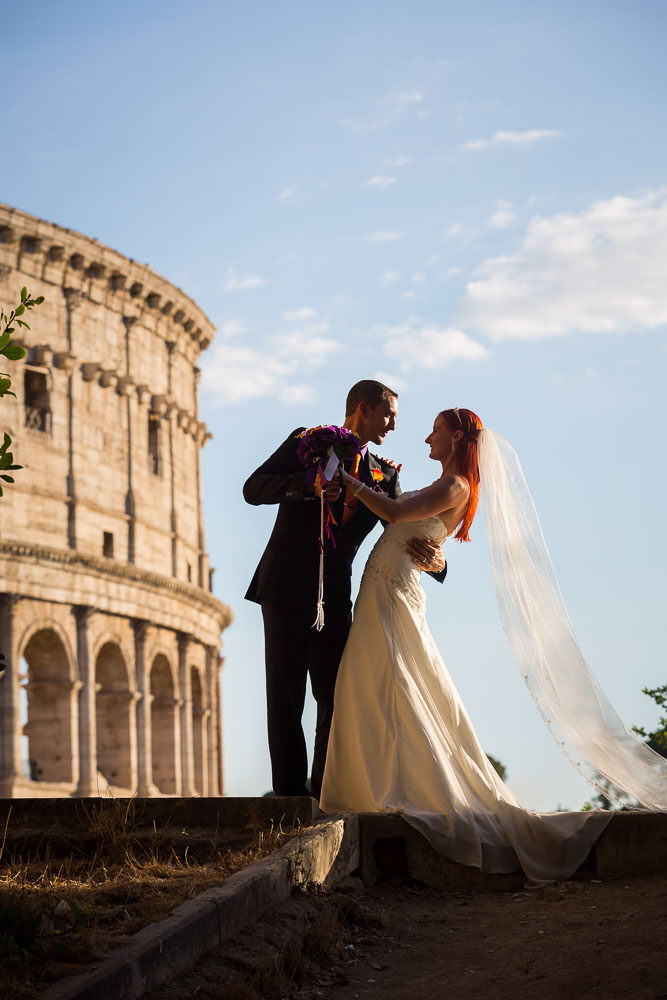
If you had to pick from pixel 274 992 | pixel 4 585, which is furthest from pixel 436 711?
pixel 4 585

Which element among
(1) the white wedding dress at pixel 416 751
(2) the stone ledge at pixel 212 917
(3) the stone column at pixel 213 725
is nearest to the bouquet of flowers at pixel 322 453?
(1) the white wedding dress at pixel 416 751

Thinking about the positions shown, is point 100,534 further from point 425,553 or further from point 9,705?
point 425,553

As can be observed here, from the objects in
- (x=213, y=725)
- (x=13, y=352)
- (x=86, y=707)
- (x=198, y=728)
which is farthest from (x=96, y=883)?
(x=213, y=725)

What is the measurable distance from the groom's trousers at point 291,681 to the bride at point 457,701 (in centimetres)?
16

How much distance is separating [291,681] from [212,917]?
268 cm

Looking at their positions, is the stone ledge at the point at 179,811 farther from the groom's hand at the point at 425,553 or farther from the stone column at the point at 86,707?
the stone column at the point at 86,707

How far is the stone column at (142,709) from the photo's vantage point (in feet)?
111

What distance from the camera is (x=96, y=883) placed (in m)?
4.95

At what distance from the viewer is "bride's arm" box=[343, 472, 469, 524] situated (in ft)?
22.6

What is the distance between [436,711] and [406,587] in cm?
69

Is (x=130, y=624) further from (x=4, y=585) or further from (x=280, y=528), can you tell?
(x=280, y=528)

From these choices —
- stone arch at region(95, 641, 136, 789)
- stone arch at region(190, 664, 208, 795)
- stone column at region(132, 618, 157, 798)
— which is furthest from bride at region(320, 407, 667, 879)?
stone arch at region(190, 664, 208, 795)

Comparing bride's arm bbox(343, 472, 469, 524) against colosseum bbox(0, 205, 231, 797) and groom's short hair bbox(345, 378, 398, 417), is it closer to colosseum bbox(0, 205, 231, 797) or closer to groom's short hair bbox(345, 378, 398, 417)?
groom's short hair bbox(345, 378, 398, 417)

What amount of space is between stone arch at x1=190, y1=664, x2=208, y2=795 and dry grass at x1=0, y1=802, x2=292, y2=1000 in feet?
107
